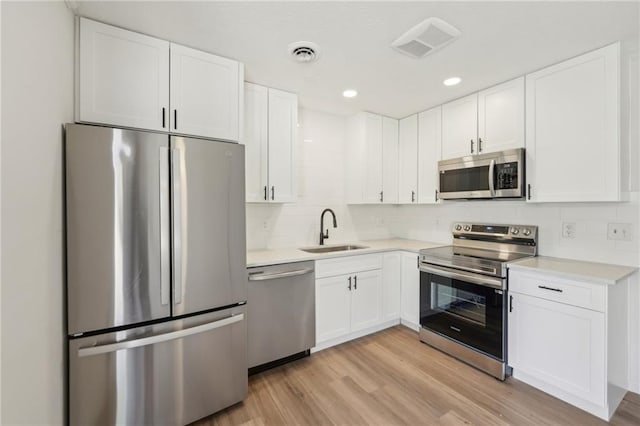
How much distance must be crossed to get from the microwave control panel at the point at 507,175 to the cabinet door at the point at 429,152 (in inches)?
26.2

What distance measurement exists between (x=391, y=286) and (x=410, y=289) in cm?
20

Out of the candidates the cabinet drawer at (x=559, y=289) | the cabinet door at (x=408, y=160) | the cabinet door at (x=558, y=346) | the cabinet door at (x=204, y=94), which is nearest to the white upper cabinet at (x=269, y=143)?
the cabinet door at (x=204, y=94)

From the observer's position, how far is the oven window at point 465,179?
2.58 m

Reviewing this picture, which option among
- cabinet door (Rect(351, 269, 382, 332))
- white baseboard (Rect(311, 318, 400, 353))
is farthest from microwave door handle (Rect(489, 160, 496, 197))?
white baseboard (Rect(311, 318, 400, 353))

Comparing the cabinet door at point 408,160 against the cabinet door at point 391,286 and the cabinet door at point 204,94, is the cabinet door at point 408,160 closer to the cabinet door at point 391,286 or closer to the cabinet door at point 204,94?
the cabinet door at point 391,286

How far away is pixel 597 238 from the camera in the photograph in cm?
216

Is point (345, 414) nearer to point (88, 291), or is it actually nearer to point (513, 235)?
point (88, 291)

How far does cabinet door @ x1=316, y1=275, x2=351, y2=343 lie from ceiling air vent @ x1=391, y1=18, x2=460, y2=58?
194 centimetres

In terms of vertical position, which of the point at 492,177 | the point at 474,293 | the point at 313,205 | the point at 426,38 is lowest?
the point at 474,293

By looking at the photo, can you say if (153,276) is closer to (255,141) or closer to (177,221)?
(177,221)

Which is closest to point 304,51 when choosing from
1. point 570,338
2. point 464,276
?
point 464,276

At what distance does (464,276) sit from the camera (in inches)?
92.5

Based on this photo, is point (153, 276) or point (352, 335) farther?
point (352, 335)

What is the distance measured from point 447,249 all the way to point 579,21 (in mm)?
1959
